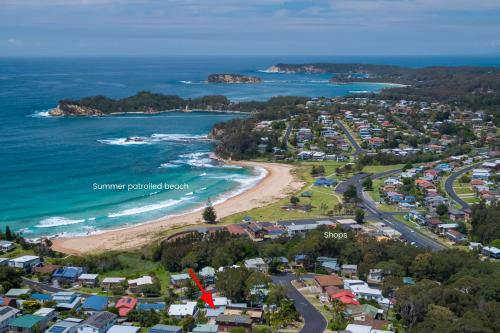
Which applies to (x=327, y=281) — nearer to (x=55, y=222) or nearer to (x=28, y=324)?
(x=28, y=324)

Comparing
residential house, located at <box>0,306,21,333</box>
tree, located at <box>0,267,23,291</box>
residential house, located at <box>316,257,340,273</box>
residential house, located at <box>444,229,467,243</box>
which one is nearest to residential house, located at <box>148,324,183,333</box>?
residential house, located at <box>0,306,21,333</box>

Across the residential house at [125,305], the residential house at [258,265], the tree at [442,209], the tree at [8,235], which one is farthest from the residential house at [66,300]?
the tree at [442,209]

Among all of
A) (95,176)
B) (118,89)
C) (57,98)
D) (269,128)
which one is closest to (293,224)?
(95,176)

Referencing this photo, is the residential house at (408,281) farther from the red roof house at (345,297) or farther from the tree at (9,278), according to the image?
the tree at (9,278)

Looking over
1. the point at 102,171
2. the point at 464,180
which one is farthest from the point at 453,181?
the point at 102,171

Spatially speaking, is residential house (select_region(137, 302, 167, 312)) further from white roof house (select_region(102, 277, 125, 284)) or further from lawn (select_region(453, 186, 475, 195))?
lawn (select_region(453, 186, 475, 195))

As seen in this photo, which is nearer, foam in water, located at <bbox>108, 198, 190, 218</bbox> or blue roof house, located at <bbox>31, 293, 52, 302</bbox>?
blue roof house, located at <bbox>31, 293, 52, 302</bbox>
